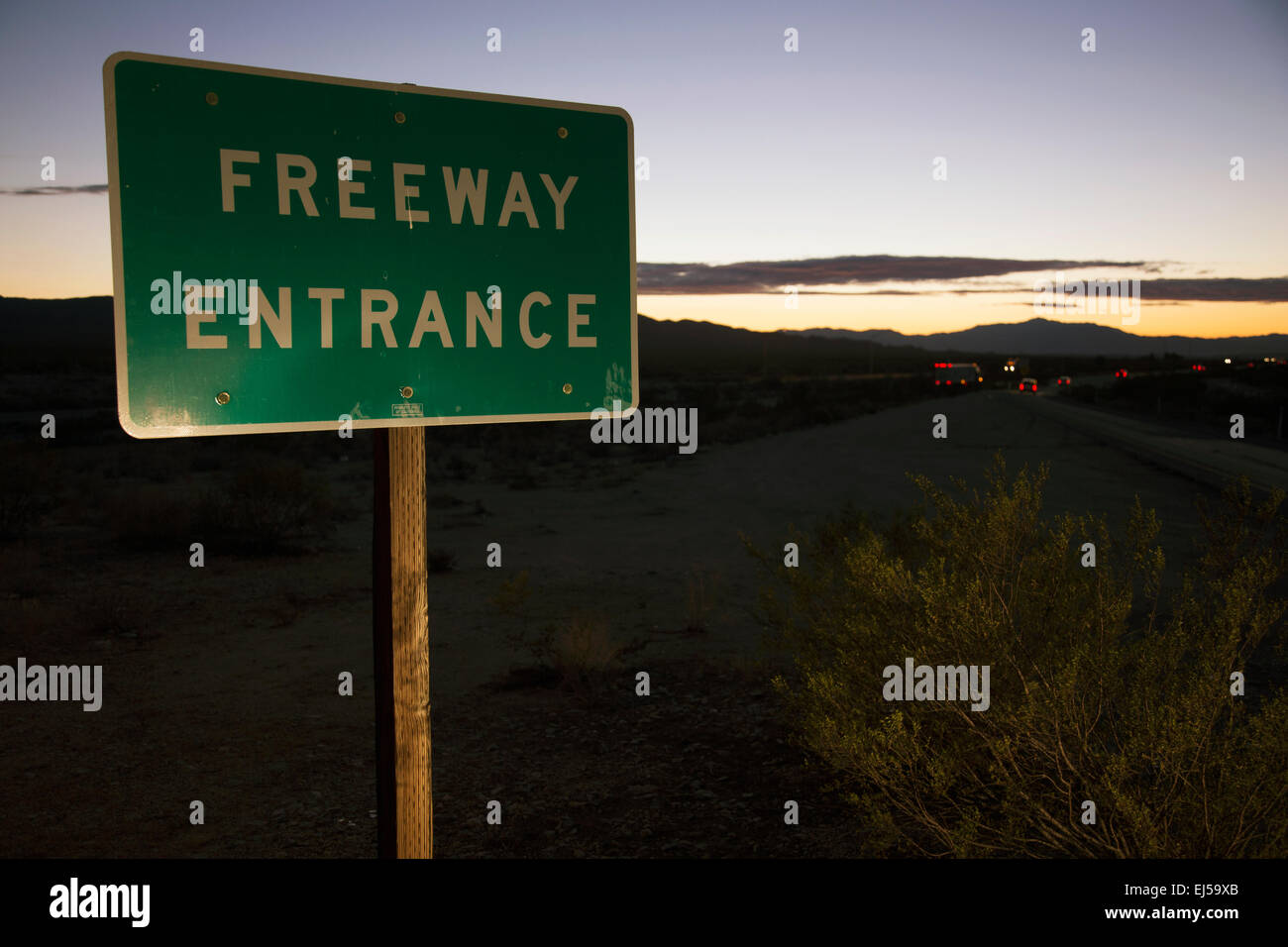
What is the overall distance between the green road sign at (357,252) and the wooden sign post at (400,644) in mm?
106

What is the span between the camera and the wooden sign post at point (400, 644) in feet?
6.22

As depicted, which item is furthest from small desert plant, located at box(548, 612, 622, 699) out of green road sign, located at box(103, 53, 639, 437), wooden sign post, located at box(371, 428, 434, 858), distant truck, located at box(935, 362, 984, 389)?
distant truck, located at box(935, 362, 984, 389)

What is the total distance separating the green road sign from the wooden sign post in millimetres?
106

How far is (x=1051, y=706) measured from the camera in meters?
3.56

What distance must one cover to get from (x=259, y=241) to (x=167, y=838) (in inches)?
164

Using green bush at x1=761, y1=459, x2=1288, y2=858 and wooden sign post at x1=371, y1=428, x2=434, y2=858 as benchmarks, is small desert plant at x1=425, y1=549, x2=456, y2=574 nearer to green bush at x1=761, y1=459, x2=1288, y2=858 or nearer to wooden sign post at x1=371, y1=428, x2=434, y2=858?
green bush at x1=761, y1=459, x2=1288, y2=858

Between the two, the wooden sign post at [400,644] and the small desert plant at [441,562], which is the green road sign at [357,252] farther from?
the small desert plant at [441,562]

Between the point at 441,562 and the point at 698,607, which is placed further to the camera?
the point at 441,562

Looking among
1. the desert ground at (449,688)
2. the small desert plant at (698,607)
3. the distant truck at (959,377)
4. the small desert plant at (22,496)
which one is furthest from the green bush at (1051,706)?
the distant truck at (959,377)

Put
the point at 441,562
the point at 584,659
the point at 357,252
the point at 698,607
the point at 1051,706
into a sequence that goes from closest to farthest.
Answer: the point at 357,252, the point at 1051,706, the point at 584,659, the point at 698,607, the point at 441,562

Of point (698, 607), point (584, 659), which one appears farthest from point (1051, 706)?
point (698, 607)

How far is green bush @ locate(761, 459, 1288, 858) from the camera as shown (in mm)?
3293

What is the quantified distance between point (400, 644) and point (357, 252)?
0.83 meters

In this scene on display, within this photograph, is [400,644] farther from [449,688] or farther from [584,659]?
[449,688]
